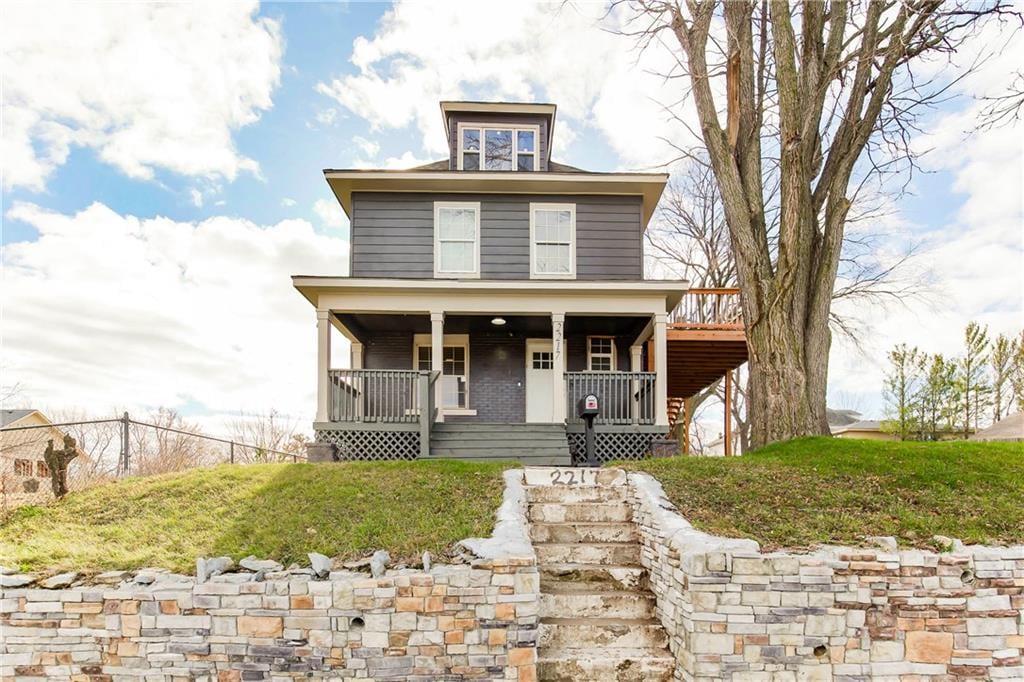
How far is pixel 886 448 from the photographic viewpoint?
23.0 feet

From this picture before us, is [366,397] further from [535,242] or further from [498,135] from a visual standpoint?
[498,135]

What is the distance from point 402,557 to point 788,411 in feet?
19.8

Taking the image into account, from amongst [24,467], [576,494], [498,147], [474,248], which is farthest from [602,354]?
[24,467]

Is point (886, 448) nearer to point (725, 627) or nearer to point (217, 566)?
point (725, 627)

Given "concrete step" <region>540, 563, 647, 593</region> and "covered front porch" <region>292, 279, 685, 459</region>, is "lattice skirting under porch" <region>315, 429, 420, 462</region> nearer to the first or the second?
"covered front porch" <region>292, 279, 685, 459</region>

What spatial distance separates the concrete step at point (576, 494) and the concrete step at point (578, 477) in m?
0.16

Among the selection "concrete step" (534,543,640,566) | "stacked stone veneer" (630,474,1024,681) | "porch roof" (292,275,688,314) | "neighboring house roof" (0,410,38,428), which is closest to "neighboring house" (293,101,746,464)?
"porch roof" (292,275,688,314)

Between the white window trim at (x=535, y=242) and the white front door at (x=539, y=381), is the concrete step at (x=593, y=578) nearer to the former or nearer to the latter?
the white front door at (x=539, y=381)

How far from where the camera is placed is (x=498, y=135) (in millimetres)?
12047

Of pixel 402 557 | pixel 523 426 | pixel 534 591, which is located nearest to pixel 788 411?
pixel 523 426

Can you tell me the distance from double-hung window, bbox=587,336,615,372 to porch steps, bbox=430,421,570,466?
2.70 meters

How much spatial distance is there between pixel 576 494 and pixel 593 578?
1.12 meters

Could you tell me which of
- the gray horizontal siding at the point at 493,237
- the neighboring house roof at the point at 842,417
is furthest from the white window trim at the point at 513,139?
the neighboring house roof at the point at 842,417

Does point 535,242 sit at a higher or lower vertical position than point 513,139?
lower
